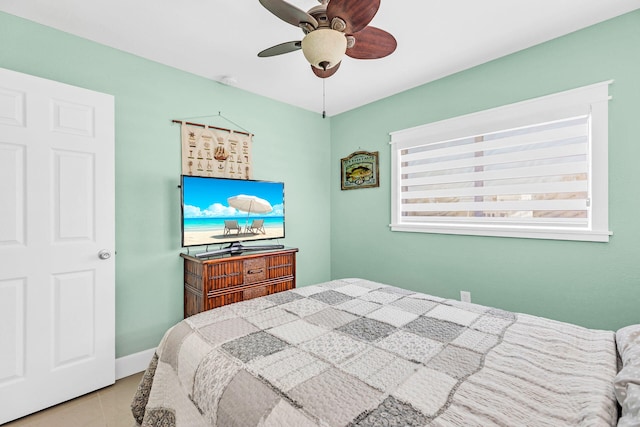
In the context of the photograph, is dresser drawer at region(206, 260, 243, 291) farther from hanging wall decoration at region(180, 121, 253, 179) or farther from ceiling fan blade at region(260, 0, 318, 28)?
ceiling fan blade at region(260, 0, 318, 28)

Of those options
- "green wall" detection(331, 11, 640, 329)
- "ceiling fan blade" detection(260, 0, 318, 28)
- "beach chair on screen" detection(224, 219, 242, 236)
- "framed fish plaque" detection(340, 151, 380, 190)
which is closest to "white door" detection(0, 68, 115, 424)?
"beach chair on screen" detection(224, 219, 242, 236)

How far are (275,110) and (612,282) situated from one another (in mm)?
3347

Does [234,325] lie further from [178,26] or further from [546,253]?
[546,253]

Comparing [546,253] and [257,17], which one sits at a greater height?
[257,17]

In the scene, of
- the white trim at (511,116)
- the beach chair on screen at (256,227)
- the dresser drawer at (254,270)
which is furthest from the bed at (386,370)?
the white trim at (511,116)

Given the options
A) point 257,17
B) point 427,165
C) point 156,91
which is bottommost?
point 427,165

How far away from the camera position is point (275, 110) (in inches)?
134

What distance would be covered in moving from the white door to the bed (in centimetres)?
88

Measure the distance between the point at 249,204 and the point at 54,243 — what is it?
1.45 m

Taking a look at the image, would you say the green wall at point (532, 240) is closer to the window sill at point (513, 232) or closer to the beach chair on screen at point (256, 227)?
the window sill at point (513, 232)

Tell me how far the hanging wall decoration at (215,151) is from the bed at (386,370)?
5.22 ft

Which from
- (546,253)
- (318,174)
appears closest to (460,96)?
(546,253)

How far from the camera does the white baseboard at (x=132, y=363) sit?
232 centimetres

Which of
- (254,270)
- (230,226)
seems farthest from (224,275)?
(230,226)
